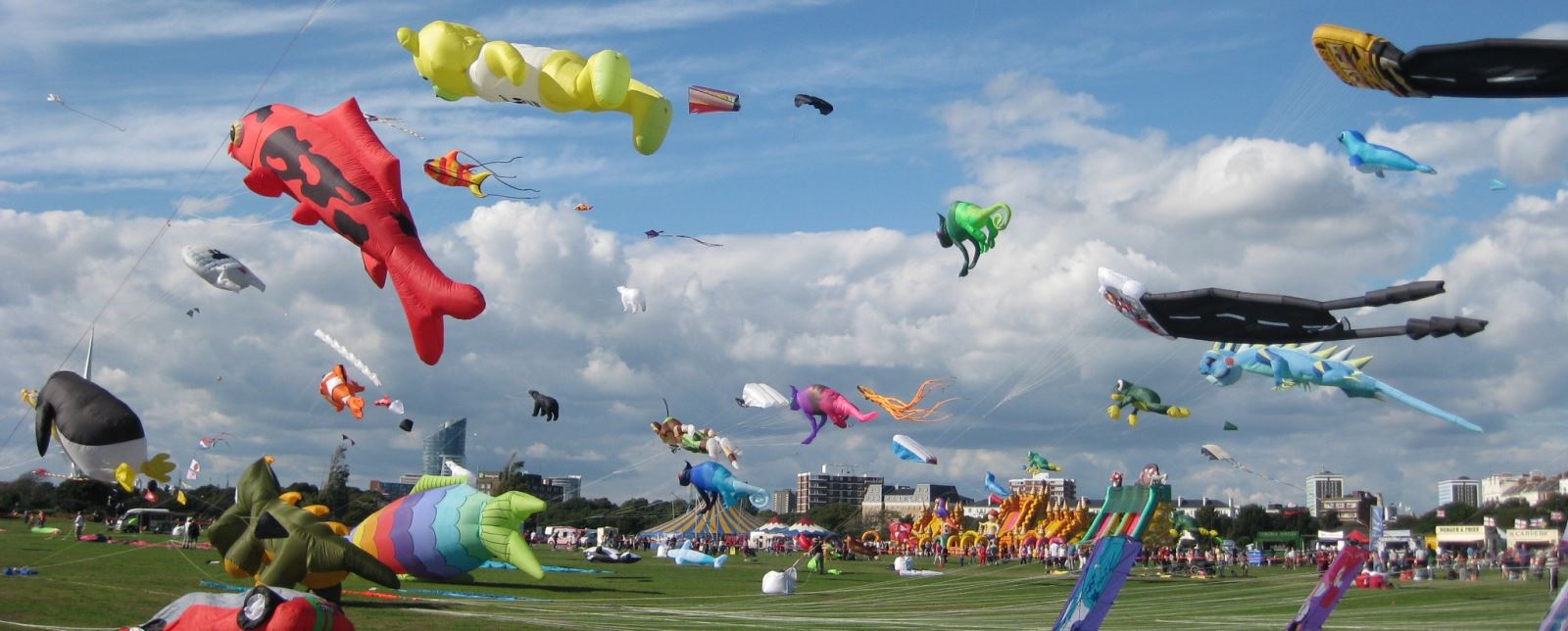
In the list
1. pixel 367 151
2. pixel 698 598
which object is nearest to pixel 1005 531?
pixel 698 598

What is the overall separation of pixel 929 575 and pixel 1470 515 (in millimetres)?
47143

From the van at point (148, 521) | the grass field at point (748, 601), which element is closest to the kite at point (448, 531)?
the grass field at point (748, 601)

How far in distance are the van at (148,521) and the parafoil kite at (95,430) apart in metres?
38.1

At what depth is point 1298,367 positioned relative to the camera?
2670cm

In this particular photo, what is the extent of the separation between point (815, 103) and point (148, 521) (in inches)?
2219

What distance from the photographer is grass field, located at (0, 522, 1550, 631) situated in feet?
70.7

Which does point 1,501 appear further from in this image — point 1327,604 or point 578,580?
point 1327,604

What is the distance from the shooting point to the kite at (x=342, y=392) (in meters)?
41.0

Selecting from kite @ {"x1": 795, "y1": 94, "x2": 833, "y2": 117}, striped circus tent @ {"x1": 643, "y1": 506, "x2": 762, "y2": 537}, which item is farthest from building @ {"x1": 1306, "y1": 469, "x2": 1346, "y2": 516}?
kite @ {"x1": 795, "y1": 94, "x2": 833, "y2": 117}

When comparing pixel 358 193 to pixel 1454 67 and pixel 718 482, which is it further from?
pixel 718 482

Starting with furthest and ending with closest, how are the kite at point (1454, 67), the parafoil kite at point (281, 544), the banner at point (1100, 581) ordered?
1. the parafoil kite at point (281, 544)
2. the kite at point (1454, 67)
3. the banner at point (1100, 581)

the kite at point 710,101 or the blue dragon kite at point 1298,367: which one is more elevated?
the kite at point 710,101

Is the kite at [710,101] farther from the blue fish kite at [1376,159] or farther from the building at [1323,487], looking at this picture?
the building at [1323,487]

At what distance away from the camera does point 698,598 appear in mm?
29031
